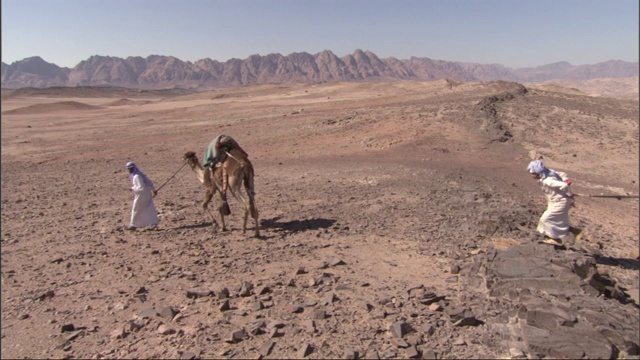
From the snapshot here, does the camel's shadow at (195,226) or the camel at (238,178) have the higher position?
the camel at (238,178)

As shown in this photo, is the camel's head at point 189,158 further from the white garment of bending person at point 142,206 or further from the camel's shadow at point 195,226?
the camel's shadow at point 195,226

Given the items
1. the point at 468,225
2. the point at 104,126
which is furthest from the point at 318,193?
the point at 104,126

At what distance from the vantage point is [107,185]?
13.4 meters

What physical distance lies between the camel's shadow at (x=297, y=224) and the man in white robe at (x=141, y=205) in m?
2.09

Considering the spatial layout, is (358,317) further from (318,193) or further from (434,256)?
(318,193)

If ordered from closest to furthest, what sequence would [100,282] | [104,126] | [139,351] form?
[139,351], [100,282], [104,126]

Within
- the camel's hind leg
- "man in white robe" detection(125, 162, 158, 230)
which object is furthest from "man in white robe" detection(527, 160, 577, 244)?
"man in white robe" detection(125, 162, 158, 230)

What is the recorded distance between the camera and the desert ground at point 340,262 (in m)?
5.09

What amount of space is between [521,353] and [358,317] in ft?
5.74

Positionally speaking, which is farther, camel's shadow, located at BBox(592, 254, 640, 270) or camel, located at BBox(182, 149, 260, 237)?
camel, located at BBox(182, 149, 260, 237)

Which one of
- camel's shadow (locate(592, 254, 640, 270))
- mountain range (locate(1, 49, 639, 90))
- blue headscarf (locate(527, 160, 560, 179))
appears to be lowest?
camel's shadow (locate(592, 254, 640, 270))

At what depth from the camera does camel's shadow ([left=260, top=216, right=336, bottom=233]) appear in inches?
352

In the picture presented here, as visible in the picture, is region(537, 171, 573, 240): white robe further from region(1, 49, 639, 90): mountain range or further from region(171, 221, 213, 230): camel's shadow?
region(1, 49, 639, 90): mountain range

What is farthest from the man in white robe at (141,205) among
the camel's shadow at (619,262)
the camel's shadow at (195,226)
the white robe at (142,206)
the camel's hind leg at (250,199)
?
the camel's shadow at (619,262)
